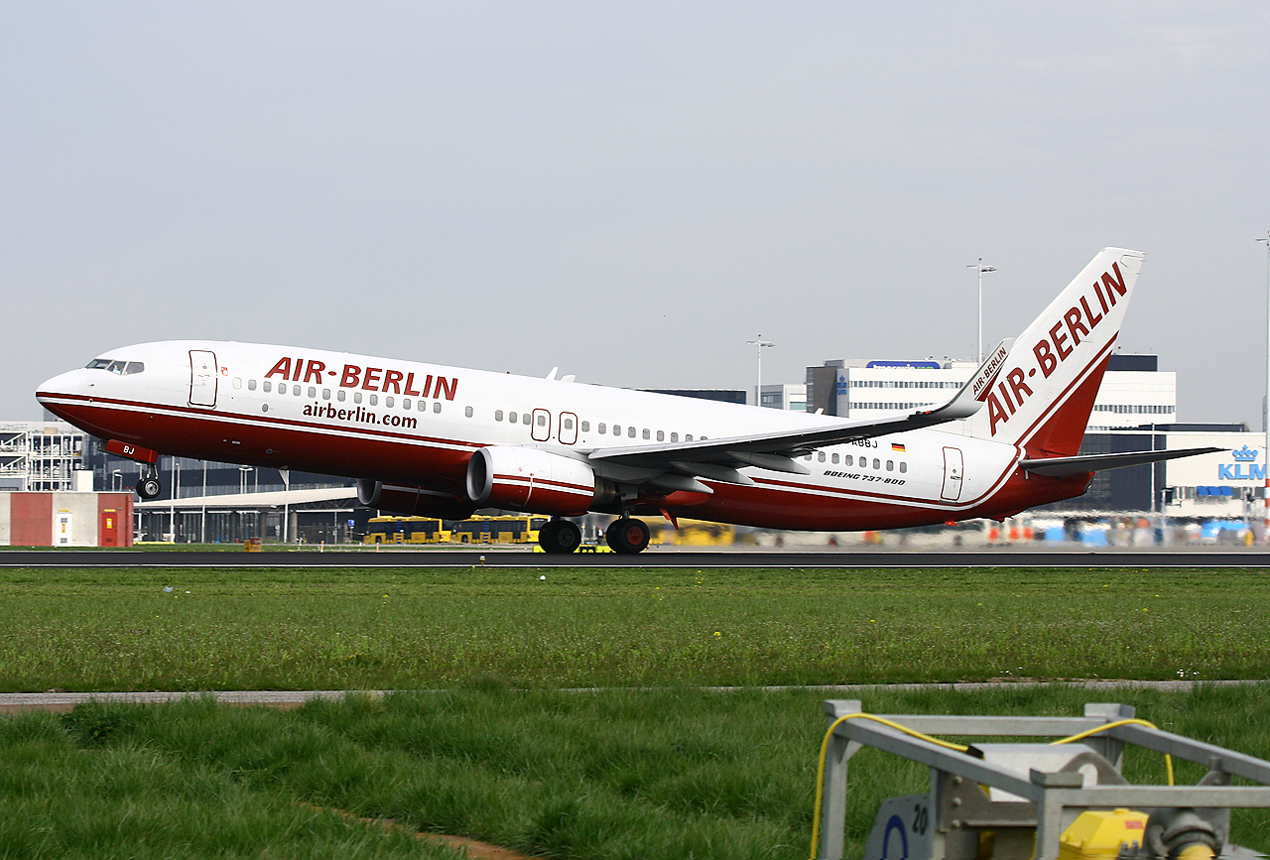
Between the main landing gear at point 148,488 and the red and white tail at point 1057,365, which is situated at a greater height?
the red and white tail at point 1057,365

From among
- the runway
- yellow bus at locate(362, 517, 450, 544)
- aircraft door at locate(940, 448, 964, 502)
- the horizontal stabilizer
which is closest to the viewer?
the runway

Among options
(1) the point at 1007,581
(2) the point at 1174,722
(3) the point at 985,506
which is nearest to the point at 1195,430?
(3) the point at 985,506

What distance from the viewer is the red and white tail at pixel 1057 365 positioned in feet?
128

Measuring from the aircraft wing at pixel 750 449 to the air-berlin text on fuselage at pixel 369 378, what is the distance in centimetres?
416

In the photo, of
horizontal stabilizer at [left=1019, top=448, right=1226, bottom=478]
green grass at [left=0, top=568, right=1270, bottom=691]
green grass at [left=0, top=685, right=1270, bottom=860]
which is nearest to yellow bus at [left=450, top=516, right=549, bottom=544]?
horizontal stabilizer at [left=1019, top=448, right=1226, bottom=478]

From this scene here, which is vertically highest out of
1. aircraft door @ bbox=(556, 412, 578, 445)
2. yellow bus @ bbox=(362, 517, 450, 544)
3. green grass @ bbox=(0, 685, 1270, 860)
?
aircraft door @ bbox=(556, 412, 578, 445)

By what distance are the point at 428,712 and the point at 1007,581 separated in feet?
62.8

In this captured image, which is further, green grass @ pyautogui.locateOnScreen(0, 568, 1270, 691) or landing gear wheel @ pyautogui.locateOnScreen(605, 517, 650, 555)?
landing gear wheel @ pyautogui.locateOnScreen(605, 517, 650, 555)

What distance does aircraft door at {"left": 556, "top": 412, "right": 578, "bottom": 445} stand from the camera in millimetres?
33094

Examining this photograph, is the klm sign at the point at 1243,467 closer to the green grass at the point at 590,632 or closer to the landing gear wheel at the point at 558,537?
the landing gear wheel at the point at 558,537

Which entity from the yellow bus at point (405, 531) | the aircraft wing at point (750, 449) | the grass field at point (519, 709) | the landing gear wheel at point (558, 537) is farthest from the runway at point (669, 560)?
the yellow bus at point (405, 531)

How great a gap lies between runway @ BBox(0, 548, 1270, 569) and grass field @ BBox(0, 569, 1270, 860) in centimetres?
913

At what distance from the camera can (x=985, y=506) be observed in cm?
3859

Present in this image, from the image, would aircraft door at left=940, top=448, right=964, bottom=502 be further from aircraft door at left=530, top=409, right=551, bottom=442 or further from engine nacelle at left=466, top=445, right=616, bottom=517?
aircraft door at left=530, top=409, right=551, bottom=442
